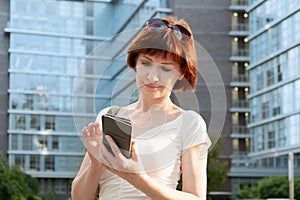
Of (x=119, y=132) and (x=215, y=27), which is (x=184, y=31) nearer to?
(x=119, y=132)

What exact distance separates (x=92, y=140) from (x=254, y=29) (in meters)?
19.8

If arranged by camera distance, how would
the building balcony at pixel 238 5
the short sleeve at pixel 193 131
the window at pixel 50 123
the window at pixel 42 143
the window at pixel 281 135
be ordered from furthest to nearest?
the window at pixel 50 123
the window at pixel 42 143
the building balcony at pixel 238 5
the window at pixel 281 135
the short sleeve at pixel 193 131

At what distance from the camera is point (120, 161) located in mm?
669

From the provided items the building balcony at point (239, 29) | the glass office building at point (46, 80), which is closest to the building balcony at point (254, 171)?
the building balcony at point (239, 29)

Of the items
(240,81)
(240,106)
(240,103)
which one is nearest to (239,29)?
(240,81)

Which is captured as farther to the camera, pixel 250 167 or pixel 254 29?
pixel 250 167

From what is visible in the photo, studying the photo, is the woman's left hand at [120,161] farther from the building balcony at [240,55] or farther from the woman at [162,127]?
the building balcony at [240,55]

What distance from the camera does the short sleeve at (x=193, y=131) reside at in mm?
771

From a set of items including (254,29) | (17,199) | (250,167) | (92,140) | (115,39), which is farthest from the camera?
(250,167)

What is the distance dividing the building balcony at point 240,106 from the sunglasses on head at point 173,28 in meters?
21.3

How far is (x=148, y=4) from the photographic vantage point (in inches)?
888

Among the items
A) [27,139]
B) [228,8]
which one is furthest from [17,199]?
[228,8]

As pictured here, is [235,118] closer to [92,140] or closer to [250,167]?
[250,167]

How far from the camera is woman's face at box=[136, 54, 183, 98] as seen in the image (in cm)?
74
